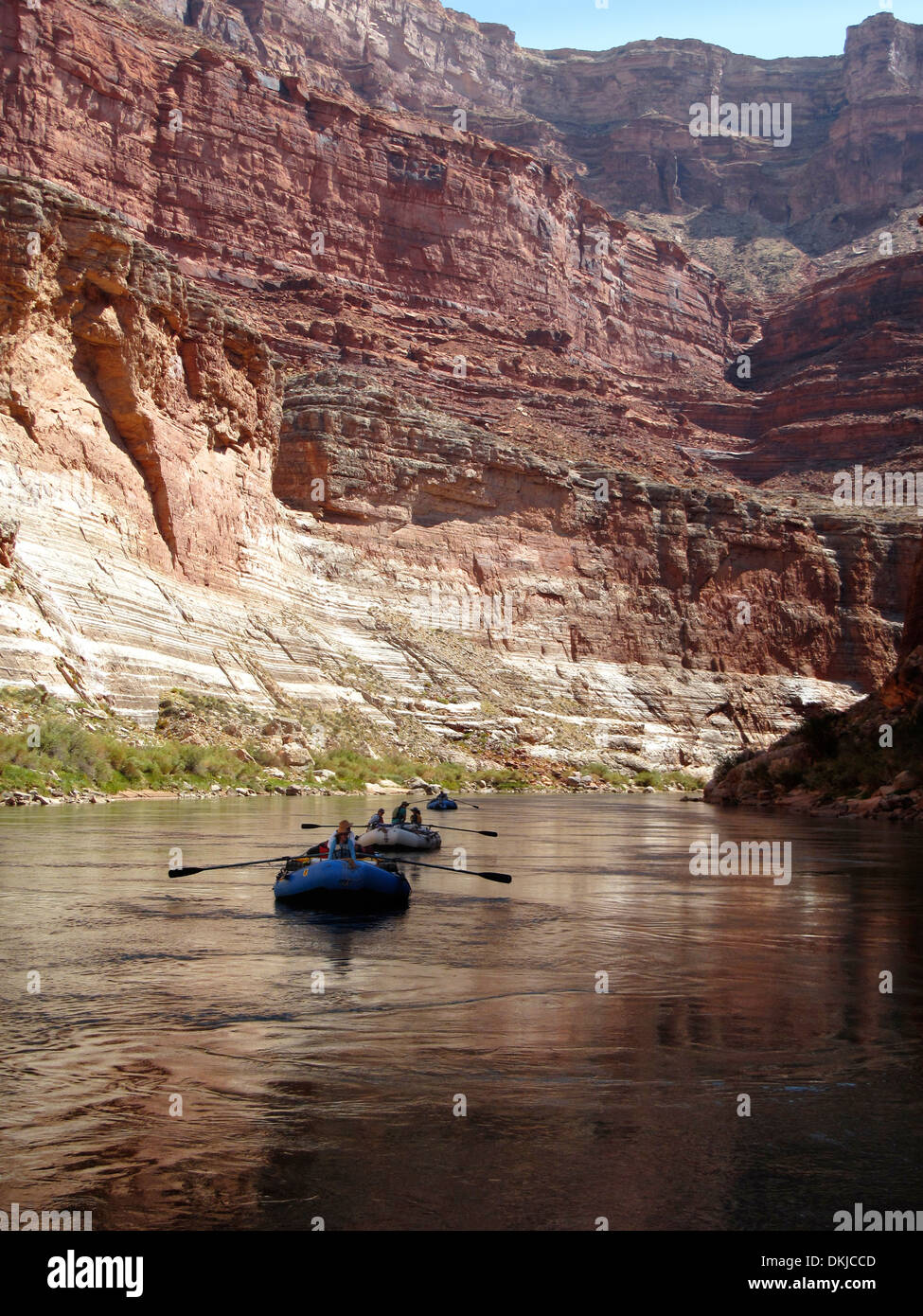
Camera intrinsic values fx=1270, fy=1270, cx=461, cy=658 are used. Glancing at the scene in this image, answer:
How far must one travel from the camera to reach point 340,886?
15.4 m

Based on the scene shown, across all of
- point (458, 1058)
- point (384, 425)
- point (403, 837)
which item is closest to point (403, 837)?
point (403, 837)

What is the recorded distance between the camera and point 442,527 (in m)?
74.6

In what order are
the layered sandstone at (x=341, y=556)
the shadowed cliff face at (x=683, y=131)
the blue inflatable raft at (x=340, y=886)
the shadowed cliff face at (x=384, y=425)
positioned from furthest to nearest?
1. the shadowed cliff face at (x=683, y=131)
2. the shadowed cliff face at (x=384, y=425)
3. the layered sandstone at (x=341, y=556)
4. the blue inflatable raft at (x=340, y=886)

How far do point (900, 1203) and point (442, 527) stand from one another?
69660mm

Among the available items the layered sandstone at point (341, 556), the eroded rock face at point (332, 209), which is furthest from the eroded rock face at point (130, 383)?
the eroded rock face at point (332, 209)

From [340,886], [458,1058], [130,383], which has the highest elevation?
[130,383]

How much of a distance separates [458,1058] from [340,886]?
739cm

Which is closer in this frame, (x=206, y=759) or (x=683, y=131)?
(x=206, y=759)

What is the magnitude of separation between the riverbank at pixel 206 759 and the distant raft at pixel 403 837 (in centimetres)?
1261

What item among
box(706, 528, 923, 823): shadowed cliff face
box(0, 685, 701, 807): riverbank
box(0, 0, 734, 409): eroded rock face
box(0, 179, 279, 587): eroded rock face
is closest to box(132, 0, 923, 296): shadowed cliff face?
box(0, 0, 734, 409): eroded rock face

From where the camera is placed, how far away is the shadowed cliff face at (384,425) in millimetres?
48719

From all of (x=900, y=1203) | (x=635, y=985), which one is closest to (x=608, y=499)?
(x=635, y=985)

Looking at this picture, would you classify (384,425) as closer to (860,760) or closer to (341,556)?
(341,556)

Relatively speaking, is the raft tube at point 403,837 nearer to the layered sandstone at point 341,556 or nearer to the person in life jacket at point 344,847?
the person in life jacket at point 344,847
